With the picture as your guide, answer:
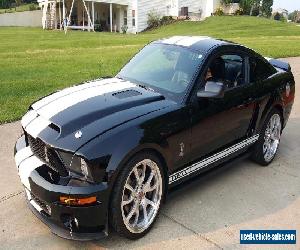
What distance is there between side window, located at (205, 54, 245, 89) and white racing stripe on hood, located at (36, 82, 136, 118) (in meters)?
0.90

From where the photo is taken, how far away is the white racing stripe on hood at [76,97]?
3807mm

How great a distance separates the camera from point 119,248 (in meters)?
3.54

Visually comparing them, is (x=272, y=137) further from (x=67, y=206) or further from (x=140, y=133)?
(x=67, y=206)

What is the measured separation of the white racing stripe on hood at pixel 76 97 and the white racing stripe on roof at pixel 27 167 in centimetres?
41

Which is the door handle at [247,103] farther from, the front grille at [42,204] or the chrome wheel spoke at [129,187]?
the front grille at [42,204]

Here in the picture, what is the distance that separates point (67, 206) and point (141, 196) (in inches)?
30.8

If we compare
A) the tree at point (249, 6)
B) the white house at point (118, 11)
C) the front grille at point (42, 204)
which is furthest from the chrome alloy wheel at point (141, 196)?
the tree at point (249, 6)

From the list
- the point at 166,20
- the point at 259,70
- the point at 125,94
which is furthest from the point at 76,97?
the point at 166,20

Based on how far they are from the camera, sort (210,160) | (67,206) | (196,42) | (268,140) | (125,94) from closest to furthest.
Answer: (67,206) → (125,94) → (210,160) → (196,42) → (268,140)

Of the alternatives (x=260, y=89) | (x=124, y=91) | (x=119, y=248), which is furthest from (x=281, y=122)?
(x=119, y=248)

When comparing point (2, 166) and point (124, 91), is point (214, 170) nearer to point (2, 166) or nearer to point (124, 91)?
point (124, 91)

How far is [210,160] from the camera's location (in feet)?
14.6

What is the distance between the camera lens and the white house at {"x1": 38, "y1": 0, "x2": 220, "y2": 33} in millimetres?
38000

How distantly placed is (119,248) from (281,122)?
328 centimetres
